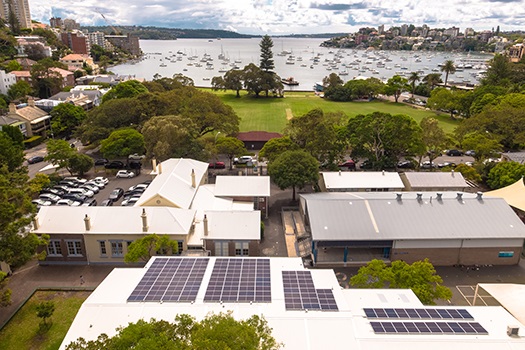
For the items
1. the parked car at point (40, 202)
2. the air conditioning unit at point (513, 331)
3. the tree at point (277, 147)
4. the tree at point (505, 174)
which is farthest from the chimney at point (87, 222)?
the tree at point (505, 174)

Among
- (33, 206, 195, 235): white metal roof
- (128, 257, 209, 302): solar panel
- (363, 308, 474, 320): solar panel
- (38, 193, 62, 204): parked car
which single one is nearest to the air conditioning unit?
(363, 308, 474, 320): solar panel

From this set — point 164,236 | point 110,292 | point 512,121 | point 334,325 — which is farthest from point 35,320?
point 512,121

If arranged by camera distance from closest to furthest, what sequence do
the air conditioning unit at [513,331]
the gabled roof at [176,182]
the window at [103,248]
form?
the air conditioning unit at [513,331]
the window at [103,248]
the gabled roof at [176,182]

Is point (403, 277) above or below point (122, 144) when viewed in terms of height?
below

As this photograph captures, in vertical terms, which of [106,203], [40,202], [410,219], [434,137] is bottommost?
[106,203]

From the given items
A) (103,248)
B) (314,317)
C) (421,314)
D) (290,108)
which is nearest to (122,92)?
(290,108)

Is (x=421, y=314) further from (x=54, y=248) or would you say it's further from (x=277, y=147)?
(x=277, y=147)

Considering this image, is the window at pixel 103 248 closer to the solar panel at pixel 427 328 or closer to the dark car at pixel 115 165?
the solar panel at pixel 427 328
